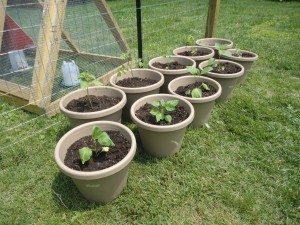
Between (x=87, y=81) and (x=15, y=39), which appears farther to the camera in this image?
(x=15, y=39)

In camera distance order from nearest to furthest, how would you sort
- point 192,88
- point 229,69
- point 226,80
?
point 192,88, point 226,80, point 229,69

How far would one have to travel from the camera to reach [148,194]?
1.67 meters

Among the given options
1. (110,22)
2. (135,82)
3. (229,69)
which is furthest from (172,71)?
(110,22)

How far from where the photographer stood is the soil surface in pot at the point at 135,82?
2.40 m

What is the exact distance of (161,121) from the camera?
6.25ft

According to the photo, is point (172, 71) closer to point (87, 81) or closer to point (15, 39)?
point (87, 81)

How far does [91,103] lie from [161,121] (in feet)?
2.04

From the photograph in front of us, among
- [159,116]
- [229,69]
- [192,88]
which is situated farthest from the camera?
[229,69]

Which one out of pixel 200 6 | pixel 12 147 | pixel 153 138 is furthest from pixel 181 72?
pixel 200 6

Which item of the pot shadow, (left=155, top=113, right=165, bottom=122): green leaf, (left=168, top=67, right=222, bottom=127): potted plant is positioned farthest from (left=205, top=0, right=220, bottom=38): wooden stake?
the pot shadow

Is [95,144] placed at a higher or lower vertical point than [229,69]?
lower

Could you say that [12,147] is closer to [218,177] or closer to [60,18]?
[60,18]

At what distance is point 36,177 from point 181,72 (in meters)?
1.61

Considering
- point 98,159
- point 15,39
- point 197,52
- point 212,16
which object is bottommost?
point 98,159
